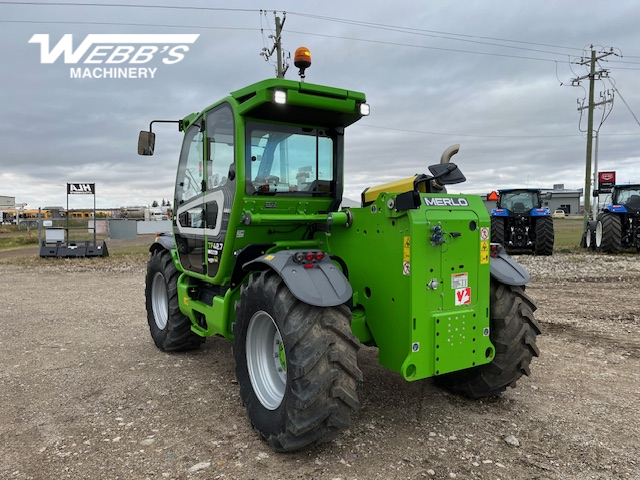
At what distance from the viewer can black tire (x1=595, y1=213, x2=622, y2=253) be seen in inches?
599

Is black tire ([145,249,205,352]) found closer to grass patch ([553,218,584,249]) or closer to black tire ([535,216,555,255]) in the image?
black tire ([535,216,555,255])

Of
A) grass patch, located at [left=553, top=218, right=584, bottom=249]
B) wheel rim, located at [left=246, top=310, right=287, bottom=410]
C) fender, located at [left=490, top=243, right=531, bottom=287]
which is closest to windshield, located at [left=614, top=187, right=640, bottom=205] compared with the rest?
grass patch, located at [left=553, top=218, right=584, bottom=249]

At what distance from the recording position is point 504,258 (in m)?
4.08

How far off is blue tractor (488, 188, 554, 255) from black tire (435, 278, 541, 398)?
1264 cm

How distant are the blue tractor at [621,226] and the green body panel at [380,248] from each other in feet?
46.0

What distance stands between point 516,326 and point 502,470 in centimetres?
114

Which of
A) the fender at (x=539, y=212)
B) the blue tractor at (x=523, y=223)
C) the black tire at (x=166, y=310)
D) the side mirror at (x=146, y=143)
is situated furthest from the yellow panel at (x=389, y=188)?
the fender at (x=539, y=212)

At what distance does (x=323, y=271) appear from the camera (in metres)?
3.39

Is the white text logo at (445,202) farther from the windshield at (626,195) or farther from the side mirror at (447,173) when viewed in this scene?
the windshield at (626,195)

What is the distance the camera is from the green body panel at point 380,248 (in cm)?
328

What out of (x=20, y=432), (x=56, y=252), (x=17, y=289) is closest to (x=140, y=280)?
(x=17, y=289)

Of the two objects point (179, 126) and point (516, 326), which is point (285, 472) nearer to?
point (516, 326)

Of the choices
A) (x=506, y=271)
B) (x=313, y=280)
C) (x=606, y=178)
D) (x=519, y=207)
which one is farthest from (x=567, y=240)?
(x=313, y=280)

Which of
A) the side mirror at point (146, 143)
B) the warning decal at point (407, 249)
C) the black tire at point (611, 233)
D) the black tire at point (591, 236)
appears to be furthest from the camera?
the black tire at point (591, 236)
